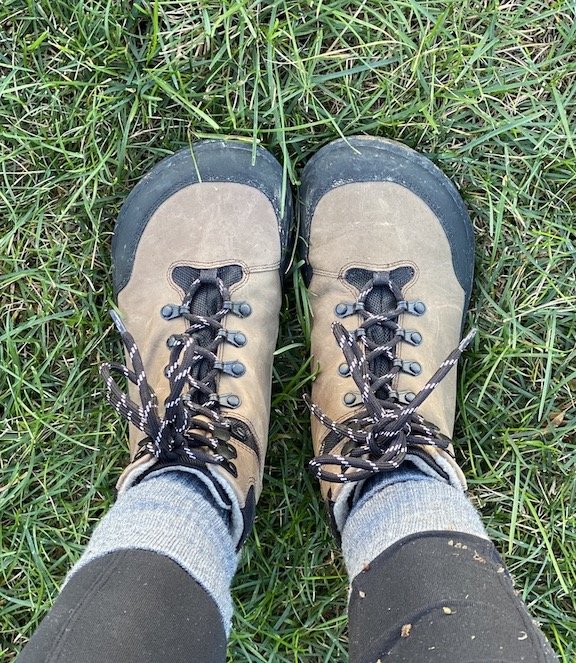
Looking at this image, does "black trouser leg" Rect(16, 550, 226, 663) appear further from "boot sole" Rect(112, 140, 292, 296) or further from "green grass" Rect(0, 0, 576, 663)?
"boot sole" Rect(112, 140, 292, 296)

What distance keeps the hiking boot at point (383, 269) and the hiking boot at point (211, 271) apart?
99mm

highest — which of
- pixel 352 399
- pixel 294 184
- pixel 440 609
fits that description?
pixel 294 184

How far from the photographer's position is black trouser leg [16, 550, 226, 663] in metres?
0.94

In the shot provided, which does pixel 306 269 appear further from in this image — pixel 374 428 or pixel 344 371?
pixel 374 428

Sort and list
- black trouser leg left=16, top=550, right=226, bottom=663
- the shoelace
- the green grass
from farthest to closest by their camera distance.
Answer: the green grass → the shoelace → black trouser leg left=16, top=550, right=226, bottom=663

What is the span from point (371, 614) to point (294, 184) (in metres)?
0.87

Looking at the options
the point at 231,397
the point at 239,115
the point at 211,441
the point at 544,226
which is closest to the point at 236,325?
the point at 231,397

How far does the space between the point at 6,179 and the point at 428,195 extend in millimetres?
895

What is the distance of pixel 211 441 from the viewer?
1312mm

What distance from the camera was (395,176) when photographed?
4.95ft

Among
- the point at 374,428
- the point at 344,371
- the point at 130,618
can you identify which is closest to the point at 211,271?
the point at 344,371

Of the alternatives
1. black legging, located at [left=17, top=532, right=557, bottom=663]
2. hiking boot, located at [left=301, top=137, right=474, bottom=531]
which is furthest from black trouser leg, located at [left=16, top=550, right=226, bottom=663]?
hiking boot, located at [left=301, top=137, right=474, bottom=531]

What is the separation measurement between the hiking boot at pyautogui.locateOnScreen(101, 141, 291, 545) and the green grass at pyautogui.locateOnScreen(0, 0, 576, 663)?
6 centimetres

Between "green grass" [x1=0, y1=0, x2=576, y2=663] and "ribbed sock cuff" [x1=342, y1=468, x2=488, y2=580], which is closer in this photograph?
"ribbed sock cuff" [x1=342, y1=468, x2=488, y2=580]
